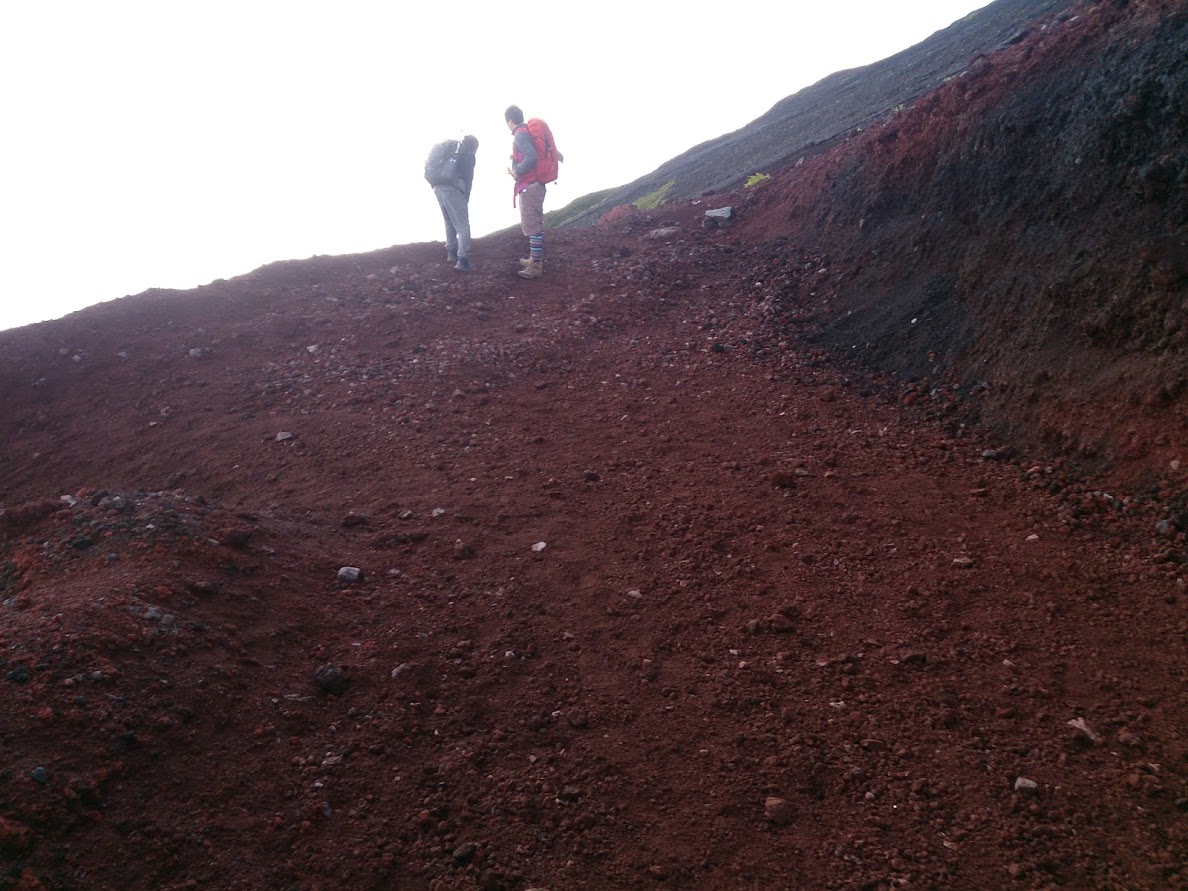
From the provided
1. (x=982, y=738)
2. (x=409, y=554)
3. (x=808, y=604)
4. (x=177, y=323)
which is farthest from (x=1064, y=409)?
(x=177, y=323)

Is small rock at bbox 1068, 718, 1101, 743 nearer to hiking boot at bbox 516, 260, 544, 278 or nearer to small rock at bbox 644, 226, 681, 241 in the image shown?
hiking boot at bbox 516, 260, 544, 278

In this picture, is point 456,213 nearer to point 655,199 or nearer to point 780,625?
point 655,199

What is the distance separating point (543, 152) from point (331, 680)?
7.41 metres

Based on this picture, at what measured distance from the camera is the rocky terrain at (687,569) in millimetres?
2689

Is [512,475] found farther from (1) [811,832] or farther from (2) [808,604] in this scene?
(1) [811,832]

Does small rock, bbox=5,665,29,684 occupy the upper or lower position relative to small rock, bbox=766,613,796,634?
upper

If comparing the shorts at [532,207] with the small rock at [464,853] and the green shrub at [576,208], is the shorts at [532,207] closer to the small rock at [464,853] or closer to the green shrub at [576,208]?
the small rock at [464,853]

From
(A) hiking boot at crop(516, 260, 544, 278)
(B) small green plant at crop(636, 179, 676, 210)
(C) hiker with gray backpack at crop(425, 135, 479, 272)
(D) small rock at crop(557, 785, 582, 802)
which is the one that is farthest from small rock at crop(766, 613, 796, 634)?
(B) small green plant at crop(636, 179, 676, 210)

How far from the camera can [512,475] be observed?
18.1 feet

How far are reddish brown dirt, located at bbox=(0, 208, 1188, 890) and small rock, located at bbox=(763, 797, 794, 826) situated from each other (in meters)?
0.02

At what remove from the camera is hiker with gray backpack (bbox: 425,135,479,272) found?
9422mm

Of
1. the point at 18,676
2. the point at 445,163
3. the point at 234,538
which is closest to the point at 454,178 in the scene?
the point at 445,163

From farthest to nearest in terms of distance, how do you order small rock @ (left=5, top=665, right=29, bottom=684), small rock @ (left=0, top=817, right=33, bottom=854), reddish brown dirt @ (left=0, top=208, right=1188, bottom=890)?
small rock @ (left=5, top=665, right=29, bottom=684) → reddish brown dirt @ (left=0, top=208, right=1188, bottom=890) → small rock @ (left=0, top=817, right=33, bottom=854)

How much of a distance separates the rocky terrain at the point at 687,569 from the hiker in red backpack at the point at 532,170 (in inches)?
77.0
